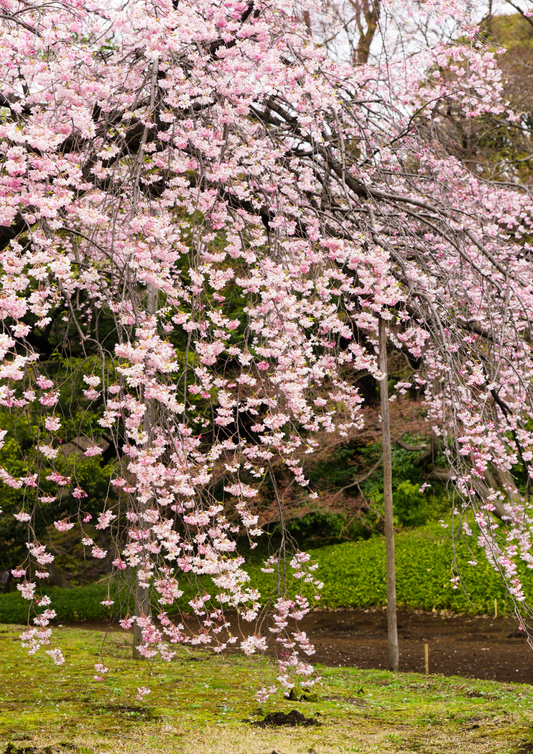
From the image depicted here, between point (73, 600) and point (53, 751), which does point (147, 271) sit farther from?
point (73, 600)

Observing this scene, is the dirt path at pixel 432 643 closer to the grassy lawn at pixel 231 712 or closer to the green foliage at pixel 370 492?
the grassy lawn at pixel 231 712

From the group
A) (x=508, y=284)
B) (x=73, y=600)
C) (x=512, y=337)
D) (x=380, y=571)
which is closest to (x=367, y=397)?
(x=380, y=571)

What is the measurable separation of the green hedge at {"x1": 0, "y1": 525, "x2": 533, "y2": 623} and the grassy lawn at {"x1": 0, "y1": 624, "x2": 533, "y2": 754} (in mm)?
3386

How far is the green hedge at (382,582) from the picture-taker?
34.4 feet

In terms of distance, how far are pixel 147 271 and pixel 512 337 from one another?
3.05 metres

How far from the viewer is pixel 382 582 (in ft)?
38.1

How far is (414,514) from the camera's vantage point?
44.4 feet

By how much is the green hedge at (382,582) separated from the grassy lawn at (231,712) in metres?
3.39

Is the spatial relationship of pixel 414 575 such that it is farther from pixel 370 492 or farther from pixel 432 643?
pixel 370 492

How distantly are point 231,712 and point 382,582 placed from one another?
7.10m

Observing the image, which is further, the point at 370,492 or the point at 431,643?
the point at 370,492

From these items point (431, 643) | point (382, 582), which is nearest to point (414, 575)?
point (382, 582)

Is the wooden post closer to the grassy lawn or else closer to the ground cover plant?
the grassy lawn

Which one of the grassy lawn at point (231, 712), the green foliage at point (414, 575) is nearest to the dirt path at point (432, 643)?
the green foliage at point (414, 575)
